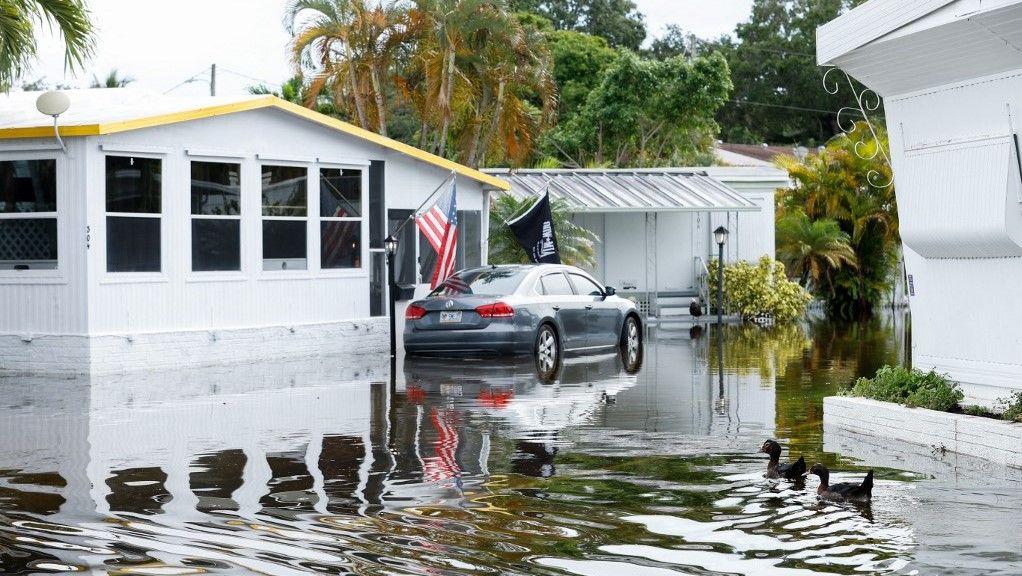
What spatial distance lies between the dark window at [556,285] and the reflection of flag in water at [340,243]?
12.4 ft

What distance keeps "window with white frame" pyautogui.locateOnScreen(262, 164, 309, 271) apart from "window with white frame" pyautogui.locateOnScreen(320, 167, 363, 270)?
1.32 ft

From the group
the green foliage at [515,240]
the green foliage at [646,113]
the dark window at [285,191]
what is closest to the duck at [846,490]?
the dark window at [285,191]

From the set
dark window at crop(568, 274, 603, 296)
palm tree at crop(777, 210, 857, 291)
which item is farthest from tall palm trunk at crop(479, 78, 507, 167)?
dark window at crop(568, 274, 603, 296)

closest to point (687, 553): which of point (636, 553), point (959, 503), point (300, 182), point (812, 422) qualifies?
point (636, 553)

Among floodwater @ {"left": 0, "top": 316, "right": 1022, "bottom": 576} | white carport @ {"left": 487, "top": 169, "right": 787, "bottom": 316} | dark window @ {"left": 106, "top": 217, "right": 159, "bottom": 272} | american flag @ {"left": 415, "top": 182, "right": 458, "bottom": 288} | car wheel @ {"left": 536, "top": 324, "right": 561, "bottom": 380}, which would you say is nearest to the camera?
floodwater @ {"left": 0, "top": 316, "right": 1022, "bottom": 576}

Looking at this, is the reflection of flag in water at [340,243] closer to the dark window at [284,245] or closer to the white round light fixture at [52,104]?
the dark window at [284,245]

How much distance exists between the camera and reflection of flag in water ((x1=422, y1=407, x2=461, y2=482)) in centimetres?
1030

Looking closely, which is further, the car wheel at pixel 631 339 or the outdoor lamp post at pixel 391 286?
the car wheel at pixel 631 339

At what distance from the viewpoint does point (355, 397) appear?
51.7ft

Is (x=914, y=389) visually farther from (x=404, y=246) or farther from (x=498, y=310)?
(x=404, y=246)

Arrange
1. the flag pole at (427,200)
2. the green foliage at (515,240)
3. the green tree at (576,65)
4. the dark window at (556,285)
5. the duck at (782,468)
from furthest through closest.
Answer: the green tree at (576,65) → the green foliage at (515,240) → the flag pole at (427,200) → the dark window at (556,285) → the duck at (782,468)

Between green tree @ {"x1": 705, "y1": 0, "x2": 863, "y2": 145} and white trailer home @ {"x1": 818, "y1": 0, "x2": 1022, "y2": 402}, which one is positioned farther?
green tree @ {"x1": 705, "y1": 0, "x2": 863, "y2": 145}

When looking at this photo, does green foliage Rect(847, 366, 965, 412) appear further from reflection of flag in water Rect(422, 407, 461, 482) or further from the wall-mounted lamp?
the wall-mounted lamp

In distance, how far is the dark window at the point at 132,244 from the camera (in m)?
19.0
